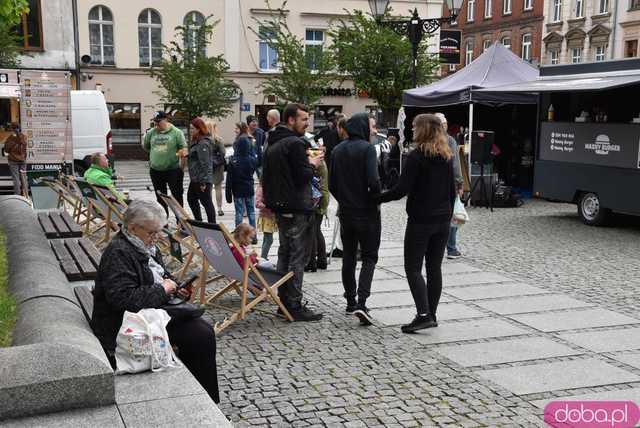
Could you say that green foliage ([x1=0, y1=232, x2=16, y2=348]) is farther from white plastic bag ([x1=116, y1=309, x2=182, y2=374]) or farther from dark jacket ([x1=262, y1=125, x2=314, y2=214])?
dark jacket ([x1=262, y1=125, x2=314, y2=214])

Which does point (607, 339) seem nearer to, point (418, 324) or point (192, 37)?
point (418, 324)

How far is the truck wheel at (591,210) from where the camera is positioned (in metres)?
12.6

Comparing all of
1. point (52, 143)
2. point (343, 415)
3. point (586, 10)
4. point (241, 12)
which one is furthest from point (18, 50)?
point (586, 10)

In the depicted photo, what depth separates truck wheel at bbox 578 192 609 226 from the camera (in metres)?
12.6

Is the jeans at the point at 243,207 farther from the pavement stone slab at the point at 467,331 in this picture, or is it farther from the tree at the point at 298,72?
the tree at the point at 298,72

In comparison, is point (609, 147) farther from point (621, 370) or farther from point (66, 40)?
point (66, 40)

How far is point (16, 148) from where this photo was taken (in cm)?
1633

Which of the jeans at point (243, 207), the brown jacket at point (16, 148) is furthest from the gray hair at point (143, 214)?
the brown jacket at point (16, 148)

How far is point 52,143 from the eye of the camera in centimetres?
1517

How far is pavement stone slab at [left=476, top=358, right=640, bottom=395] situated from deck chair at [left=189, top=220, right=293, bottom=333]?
6.40 feet

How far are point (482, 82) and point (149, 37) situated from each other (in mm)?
22877

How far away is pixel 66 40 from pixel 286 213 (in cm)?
2838

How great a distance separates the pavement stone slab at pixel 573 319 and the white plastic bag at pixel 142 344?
11.8 ft

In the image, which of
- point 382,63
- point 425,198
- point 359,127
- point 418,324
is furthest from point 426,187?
point 382,63
